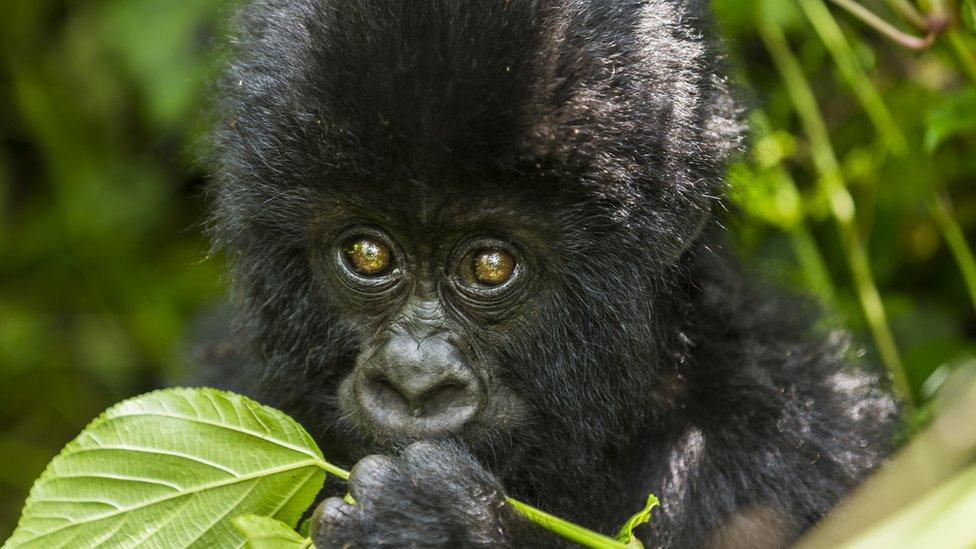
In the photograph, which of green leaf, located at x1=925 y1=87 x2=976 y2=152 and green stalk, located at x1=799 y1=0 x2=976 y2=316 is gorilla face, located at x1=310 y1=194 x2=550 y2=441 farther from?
green stalk, located at x1=799 y1=0 x2=976 y2=316

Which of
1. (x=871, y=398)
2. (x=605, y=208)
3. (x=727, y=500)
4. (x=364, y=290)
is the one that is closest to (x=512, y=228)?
(x=605, y=208)

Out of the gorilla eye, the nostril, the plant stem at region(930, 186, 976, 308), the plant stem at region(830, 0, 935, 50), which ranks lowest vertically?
the nostril

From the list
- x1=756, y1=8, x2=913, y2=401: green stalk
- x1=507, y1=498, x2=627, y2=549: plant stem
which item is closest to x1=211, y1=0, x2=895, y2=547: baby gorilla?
x1=507, y1=498, x2=627, y2=549: plant stem

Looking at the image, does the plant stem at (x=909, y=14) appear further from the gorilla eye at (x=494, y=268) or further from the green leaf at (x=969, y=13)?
the gorilla eye at (x=494, y=268)

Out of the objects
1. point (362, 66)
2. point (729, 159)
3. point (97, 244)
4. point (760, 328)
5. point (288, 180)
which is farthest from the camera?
point (97, 244)

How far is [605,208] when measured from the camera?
110 inches

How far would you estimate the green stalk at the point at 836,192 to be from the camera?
4164mm

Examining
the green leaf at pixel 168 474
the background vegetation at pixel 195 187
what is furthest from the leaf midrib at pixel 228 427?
the background vegetation at pixel 195 187

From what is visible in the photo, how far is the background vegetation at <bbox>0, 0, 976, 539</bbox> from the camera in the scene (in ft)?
13.7

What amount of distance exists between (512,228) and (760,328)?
3.15 feet

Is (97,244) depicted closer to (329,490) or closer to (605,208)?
(329,490)

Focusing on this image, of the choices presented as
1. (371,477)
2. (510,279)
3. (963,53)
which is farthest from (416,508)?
(963,53)

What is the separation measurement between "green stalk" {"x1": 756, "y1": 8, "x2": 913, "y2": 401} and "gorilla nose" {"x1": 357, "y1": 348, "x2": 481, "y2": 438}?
1.91 metres

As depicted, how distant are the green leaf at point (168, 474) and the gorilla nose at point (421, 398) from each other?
283 mm
